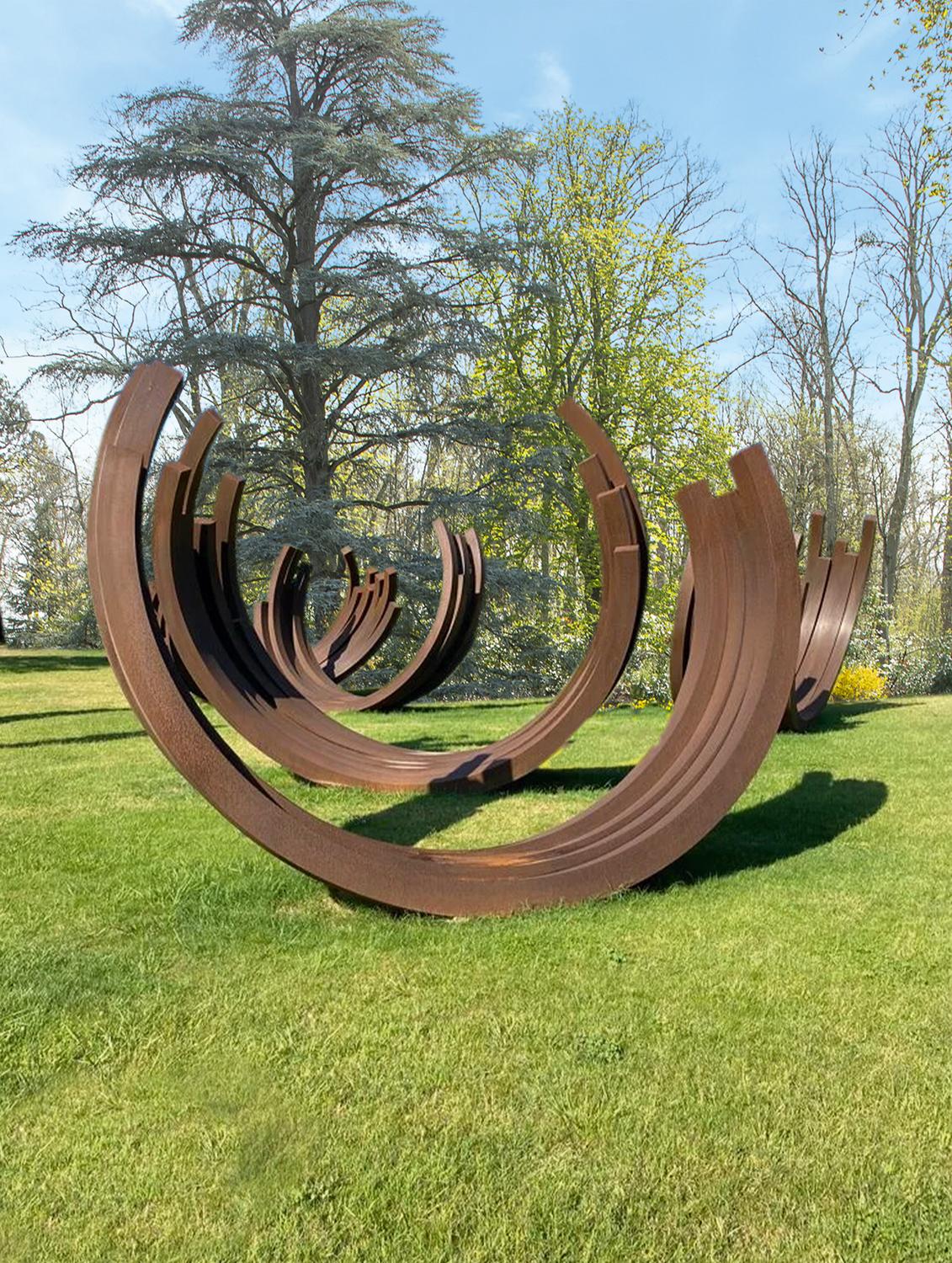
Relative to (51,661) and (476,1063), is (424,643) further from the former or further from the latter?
(51,661)

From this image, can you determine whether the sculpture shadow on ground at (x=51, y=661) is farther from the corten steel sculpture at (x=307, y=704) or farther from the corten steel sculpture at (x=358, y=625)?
the corten steel sculpture at (x=307, y=704)

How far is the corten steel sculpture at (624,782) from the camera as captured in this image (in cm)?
392

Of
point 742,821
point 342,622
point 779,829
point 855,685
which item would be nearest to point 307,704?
point 742,821

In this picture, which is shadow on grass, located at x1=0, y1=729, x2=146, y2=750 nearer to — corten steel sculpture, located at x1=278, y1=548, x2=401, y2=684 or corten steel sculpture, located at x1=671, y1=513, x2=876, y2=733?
corten steel sculpture, located at x1=278, y1=548, x2=401, y2=684

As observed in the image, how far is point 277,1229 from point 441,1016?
1093 millimetres

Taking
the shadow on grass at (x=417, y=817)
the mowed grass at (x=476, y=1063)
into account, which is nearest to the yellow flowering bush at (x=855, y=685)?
the shadow on grass at (x=417, y=817)

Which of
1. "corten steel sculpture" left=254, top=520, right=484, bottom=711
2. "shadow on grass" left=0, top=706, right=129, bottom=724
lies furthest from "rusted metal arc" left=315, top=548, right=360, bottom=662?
"shadow on grass" left=0, top=706, right=129, bottom=724

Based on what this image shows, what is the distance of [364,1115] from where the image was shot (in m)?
2.79

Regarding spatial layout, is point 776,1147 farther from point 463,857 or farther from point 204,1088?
point 463,857

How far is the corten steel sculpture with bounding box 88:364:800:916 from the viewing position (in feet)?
12.9

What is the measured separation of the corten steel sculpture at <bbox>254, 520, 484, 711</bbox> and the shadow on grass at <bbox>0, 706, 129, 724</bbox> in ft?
6.73

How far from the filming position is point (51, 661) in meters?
22.3

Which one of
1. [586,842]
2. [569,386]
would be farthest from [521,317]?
[586,842]

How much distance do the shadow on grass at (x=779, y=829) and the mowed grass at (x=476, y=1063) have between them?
0.05m
